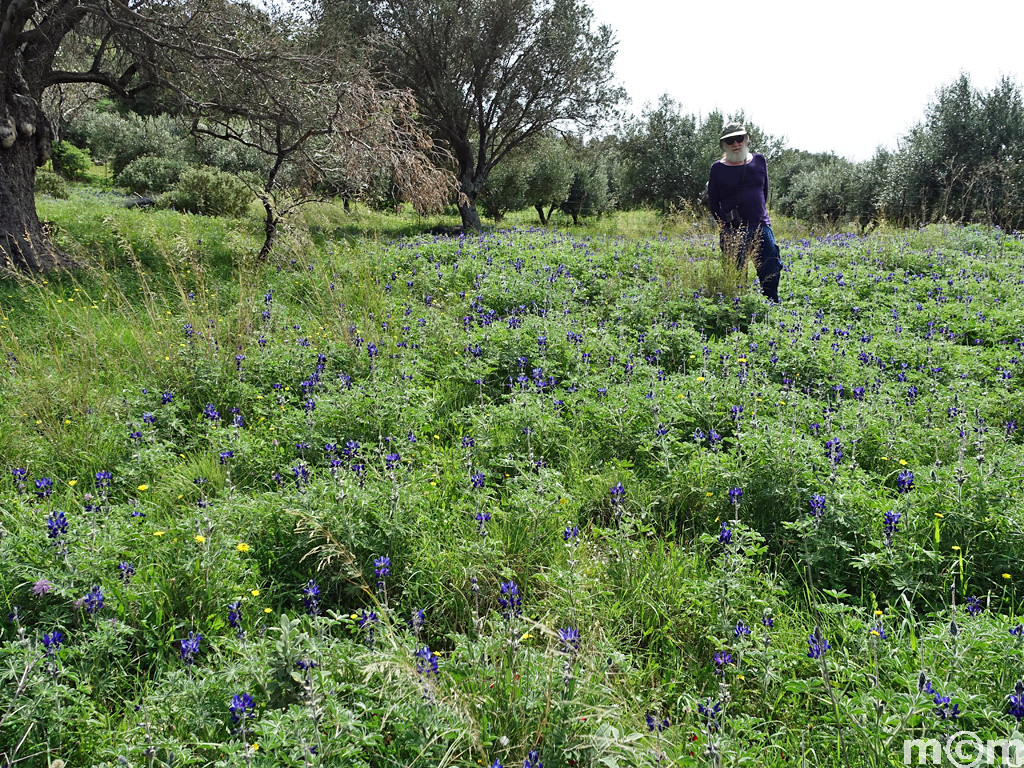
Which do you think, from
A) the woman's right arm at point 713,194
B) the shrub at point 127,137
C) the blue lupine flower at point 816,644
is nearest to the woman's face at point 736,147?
the woman's right arm at point 713,194

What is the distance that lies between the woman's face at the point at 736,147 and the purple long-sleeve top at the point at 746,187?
102 mm

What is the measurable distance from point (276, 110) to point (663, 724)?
10098 millimetres

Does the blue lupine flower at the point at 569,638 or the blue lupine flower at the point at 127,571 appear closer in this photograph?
the blue lupine flower at the point at 569,638

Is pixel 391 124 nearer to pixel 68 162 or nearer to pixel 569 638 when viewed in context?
pixel 569 638

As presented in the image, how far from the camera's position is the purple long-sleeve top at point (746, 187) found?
730 cm

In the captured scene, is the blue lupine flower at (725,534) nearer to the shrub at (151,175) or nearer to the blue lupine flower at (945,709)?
the blue lupine flower at (945,709)

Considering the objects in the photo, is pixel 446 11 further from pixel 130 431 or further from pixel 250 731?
pixel 250 731

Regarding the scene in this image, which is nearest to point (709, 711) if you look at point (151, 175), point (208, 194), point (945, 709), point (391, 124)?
point (945, 709)

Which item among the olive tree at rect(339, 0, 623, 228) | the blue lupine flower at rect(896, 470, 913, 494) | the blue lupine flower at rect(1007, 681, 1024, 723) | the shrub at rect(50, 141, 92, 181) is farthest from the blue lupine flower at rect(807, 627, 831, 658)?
the shrub at rect(50, 141, 92, 181)

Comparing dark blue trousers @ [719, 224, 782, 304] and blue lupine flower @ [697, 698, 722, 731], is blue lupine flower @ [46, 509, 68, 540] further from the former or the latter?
dark blue trousers @ [719, 224, 782, 304]

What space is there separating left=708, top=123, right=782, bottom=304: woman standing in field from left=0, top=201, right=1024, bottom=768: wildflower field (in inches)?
66.7

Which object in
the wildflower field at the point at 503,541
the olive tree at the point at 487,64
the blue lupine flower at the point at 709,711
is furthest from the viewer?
the olive tree at the point at 487,64

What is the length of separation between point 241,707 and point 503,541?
144cm

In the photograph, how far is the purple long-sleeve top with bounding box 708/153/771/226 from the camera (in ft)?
23.9
